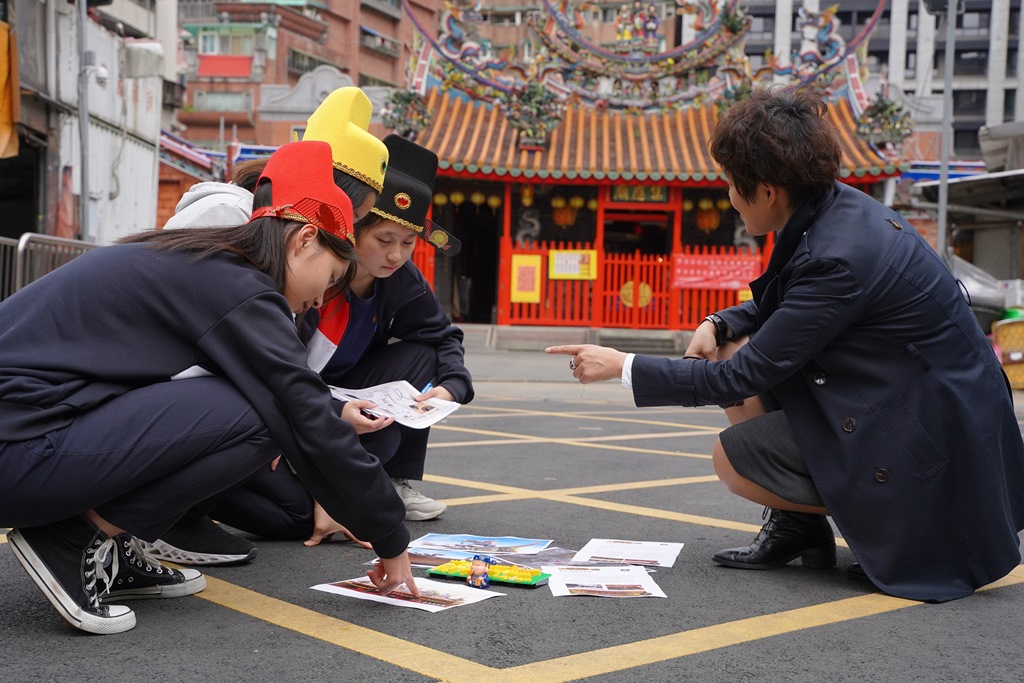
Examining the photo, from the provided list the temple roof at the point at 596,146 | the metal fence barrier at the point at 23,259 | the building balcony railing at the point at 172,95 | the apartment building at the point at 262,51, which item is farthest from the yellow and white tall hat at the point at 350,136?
the apartment building at the point at 262,51

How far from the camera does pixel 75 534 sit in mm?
2475

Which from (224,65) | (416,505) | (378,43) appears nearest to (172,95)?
(224,65)

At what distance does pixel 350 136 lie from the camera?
288cm

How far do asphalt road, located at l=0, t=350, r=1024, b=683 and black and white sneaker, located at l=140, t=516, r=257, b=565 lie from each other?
6cm

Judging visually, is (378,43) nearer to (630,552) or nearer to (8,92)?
(8,92)

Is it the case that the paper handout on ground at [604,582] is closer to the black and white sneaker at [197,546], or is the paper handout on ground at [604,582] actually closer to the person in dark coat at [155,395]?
the person in dark coat at [155,395]

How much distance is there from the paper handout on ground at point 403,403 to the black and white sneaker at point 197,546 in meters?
0.58

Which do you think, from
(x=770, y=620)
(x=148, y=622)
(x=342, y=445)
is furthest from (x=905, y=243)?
(x=148, y=622)

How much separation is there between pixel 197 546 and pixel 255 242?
1.14m

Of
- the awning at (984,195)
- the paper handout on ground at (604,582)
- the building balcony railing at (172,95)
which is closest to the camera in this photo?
the paper handout on ground at (604,582)

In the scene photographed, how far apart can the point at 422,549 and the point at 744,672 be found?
53.6 inches

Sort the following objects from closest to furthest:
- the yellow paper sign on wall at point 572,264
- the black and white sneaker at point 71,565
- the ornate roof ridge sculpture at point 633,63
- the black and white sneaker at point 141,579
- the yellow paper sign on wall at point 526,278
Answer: the black and white sneaker at point 71,565, the black and white sneaker at point 141,579, the yellow paper sign on wall at point 572,264, the yellow paper sign on wall at point 526,278, the ornate roof ridge sculpture at point 633,63

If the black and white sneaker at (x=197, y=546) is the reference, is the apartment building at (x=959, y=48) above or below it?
above

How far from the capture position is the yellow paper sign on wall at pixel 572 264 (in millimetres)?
17516
